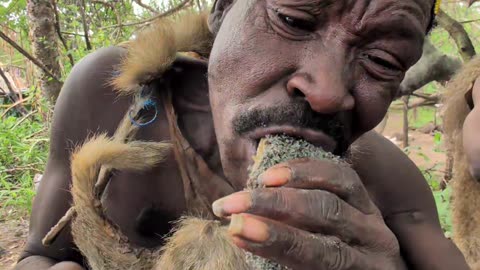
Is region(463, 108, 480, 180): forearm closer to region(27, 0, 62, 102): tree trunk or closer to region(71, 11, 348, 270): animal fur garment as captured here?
region(71, 11, 348, 270): animal fur garment

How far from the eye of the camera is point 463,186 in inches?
110

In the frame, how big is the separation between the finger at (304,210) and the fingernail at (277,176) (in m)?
0.02

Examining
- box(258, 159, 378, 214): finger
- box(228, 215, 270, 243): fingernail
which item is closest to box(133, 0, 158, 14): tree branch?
box(258, 159, 378, 214): finger

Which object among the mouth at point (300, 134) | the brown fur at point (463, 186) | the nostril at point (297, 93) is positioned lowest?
the brown fur at point (463, 186)

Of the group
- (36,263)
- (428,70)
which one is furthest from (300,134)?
(428,70)

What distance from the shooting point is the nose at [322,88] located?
0.91 meters

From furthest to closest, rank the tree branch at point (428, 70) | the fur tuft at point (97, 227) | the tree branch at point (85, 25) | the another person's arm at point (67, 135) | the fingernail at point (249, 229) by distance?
the tree branch at point (85, 25), the tree branch at point (428, 70), the another person's arm at point (67, 135), the fur tuft at point (97, 227), the fingernail at point (249, 229)

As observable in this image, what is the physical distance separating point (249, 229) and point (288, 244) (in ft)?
0.22

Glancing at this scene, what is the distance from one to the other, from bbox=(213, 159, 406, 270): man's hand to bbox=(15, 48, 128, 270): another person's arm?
76 cm

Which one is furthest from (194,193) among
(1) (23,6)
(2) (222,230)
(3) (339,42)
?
(1) (23,6)

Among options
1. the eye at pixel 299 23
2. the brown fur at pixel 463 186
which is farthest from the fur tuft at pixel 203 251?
the brown fur at pixel 463 186

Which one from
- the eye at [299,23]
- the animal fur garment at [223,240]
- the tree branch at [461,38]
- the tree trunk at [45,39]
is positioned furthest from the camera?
the tree branch at [461,38]

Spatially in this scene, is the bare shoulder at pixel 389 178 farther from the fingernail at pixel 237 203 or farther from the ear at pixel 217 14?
the fingernail at pixel 237 203

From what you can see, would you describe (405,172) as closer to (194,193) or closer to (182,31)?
(194,193)
